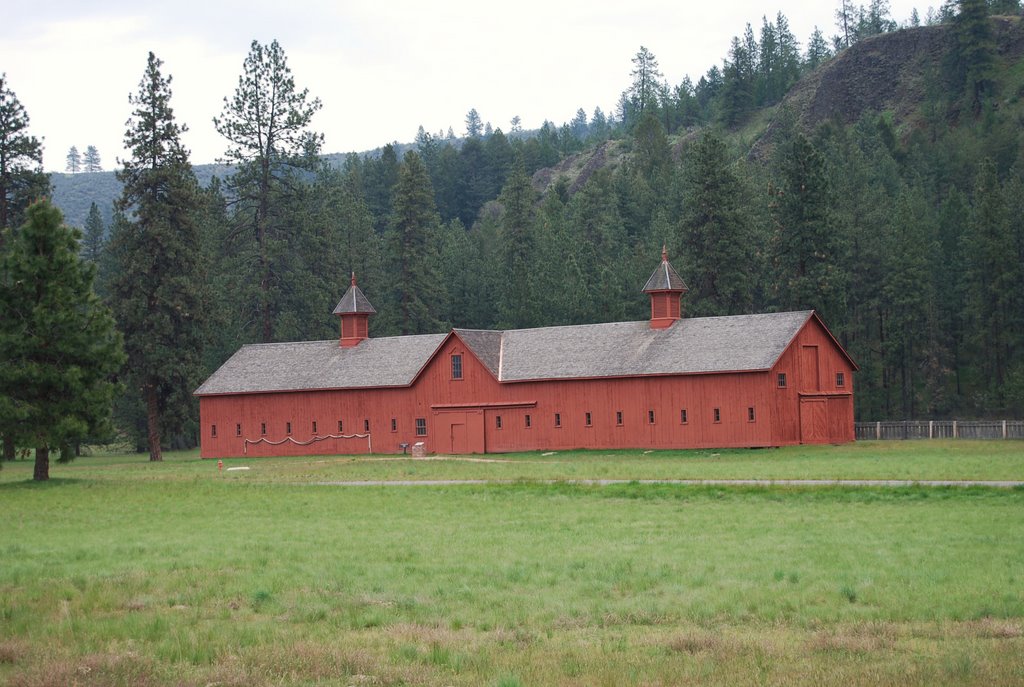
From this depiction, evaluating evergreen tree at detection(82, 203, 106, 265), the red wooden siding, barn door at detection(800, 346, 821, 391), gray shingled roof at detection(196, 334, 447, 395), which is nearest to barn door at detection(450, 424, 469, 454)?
the red wooden siding

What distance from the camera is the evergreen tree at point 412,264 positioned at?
9381cm

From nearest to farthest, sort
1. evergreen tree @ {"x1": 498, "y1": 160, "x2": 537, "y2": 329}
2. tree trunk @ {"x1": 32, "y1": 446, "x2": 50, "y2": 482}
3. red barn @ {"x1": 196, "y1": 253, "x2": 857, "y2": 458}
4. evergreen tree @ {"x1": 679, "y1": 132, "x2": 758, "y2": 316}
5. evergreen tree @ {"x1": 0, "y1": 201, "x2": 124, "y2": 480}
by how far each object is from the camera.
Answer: evergreen tree @ {"x1": 0, "y1": 201, "x2": 124, "y2": 480} < tree trunk @ {"x1": 32, "y1": 446, "x2": 50, "y2": 482} < red barn @ {"x1": 196, "y1": 253, "x2": 857, "y2": 458} < evergreen tree @ {"x1": 679, "y1": 132, "x2": 758, "y2": 316} < evergreen tree @ {"x1": 498, "y1": 160, "x2": 537, "y2": 329}

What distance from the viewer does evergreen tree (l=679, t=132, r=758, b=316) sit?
78875 mm

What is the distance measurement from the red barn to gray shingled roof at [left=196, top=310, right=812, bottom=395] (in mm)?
94

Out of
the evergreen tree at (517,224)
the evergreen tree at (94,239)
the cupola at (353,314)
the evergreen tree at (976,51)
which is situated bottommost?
the cupola at (353,314)

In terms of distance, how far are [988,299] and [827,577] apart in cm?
7058

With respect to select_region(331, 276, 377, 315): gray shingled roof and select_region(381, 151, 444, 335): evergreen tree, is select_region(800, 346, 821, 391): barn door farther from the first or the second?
select_region(381, 151, 444, 335): evergreen tree

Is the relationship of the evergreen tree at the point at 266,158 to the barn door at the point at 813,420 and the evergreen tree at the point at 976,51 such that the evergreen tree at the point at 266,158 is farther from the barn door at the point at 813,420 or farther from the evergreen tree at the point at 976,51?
the evergreen tree at the point at 976,51

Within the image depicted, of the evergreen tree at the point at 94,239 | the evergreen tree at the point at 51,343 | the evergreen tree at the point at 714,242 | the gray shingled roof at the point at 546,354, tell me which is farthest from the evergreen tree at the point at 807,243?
the evergreen tree at the point at 94,239

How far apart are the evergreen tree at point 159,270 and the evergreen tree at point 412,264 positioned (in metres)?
28.1

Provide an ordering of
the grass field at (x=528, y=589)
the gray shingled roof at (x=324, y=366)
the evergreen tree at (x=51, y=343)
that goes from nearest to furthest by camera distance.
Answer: the grass field at (x=528, y=589)
the evergreen tree at (x=51, y=343)
the gray shingled roof at (x=324, y=366)

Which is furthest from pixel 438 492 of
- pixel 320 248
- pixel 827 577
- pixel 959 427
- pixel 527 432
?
pixel 320 248

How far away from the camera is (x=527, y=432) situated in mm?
62281

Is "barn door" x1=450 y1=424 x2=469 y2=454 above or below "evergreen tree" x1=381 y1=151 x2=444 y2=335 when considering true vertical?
below
